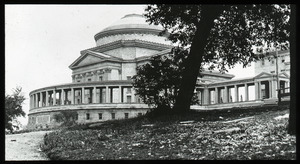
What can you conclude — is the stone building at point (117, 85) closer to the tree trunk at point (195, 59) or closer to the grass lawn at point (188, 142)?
the tree trunk at point (195, 59)

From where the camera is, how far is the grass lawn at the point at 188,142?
44.7 ft

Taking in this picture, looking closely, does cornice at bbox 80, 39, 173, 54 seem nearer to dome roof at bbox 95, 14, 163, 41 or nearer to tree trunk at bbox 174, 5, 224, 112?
dome roof at bbox 95, 14, 163, 41

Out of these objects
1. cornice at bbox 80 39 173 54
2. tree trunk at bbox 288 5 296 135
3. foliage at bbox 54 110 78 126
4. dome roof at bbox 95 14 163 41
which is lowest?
foliage at bbox 54 110 78 126

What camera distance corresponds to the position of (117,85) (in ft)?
258

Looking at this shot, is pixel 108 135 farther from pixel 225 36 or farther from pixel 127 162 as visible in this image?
pixel 225 36

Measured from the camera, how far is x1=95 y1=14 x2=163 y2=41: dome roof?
91688mm

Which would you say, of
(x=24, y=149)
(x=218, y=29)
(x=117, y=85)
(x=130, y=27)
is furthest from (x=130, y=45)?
(x=24, y=149)

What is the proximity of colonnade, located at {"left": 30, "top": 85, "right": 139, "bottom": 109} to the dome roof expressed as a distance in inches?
495

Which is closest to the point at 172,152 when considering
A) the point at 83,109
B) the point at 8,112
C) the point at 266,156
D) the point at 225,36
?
the point at 266,156

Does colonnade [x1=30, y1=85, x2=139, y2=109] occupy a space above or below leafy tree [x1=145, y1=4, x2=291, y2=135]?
below

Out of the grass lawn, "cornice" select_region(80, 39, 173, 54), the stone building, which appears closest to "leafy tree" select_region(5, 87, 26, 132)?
the grass lawn

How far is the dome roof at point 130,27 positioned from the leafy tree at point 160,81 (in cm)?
6493

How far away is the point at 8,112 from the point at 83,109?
35780 mm

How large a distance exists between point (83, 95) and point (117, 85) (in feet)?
21.3
